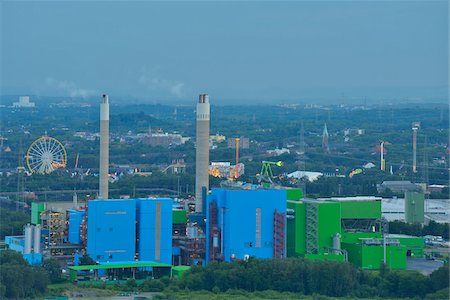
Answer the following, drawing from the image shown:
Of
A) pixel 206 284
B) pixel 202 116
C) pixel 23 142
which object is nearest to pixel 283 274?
pixel 206 284

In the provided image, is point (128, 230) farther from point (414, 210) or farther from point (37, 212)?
point (414, 210)

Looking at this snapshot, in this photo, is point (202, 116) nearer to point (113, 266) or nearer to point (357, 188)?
point (113, 266)

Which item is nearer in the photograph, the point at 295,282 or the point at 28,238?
the point at 295,282

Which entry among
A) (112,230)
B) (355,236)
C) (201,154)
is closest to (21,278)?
(112,230)

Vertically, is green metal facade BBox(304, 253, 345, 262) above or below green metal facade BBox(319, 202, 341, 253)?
below

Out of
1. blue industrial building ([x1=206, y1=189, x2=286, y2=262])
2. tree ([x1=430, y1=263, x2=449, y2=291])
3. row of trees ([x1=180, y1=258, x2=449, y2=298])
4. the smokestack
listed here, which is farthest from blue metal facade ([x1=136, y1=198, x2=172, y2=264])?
tree ([x1=430, y1=263, x2=449, y2=291])

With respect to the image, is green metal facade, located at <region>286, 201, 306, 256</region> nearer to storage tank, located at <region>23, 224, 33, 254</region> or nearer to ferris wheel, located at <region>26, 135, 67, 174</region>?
storage tank, located at <region>23, 224, 33, 254</region>
